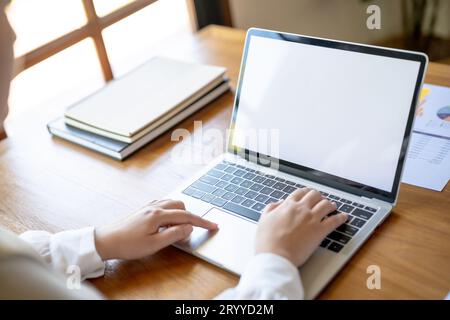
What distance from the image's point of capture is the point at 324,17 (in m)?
2.79

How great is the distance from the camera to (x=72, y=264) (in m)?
0.89

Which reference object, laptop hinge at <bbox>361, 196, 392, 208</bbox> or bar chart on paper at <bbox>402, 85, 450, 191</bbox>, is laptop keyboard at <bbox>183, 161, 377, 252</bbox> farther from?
bar chart on paper at <bbox>402, 85, 450, 191</bbox>

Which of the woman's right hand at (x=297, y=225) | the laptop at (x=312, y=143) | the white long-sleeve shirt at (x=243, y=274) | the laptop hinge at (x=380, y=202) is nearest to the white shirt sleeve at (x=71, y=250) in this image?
the white long-sleeve shirt at (x=243, y=274)

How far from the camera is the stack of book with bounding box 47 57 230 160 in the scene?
1233 millimetres

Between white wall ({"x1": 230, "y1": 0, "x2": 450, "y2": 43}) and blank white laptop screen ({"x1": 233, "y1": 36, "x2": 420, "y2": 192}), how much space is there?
1233mm

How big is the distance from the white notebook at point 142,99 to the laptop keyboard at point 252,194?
256 mm

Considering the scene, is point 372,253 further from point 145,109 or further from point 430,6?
point 430,6

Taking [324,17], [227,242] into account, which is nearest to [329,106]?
[227,242]

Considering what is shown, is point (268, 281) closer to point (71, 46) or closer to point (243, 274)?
point (243, 274)

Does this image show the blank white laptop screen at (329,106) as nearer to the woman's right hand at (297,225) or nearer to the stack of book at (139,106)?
the woman's right hand at (297,225)

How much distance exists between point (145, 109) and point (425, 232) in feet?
2.30

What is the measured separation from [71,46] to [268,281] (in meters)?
1.06
